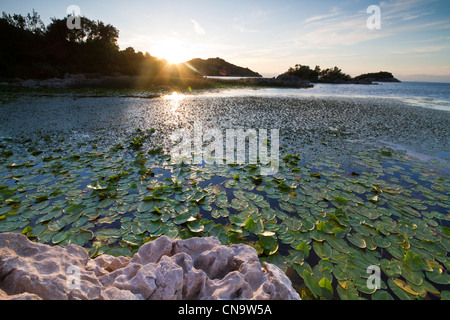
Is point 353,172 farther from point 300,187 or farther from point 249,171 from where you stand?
point 249,171

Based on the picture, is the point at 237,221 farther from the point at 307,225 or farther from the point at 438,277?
the point at 438,277

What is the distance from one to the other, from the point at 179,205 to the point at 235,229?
3.30 feet

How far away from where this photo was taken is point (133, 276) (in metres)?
1.60

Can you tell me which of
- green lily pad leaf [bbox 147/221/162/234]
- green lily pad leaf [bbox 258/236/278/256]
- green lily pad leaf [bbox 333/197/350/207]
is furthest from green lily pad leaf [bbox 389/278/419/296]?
green lily pad leaf [bbox 147/221/162/234]

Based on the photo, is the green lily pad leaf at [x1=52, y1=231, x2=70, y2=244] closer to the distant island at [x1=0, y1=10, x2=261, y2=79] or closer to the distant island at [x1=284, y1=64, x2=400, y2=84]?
the distant island at [x1=0, y1=10, x2=261, y2=79]

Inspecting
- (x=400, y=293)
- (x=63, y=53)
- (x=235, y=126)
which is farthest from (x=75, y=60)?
(x=400, y=293)

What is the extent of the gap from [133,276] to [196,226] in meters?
1.11

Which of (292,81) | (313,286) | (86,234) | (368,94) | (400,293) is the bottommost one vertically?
(400,293)

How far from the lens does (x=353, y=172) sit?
4.29 metres

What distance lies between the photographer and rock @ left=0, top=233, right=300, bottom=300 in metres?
1.29

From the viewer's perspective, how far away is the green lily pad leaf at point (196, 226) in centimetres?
256

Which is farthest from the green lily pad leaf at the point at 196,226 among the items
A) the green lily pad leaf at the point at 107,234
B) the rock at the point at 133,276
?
the green lily pad leaf at the point at 107,234

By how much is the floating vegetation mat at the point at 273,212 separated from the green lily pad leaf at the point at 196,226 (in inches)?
0.5
